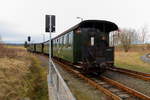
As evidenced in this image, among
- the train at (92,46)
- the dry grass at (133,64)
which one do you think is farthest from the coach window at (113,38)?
the dry grass at (133,64)

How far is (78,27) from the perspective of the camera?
32.0ft

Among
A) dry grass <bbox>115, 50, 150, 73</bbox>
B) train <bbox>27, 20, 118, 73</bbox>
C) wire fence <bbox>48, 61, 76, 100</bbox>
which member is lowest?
dry grass <bbox>115, 50, 150, 73</bbox>

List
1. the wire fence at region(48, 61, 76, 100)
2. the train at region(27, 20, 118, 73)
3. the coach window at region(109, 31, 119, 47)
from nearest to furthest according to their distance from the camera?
the wire fence at region(48, 61, 76, 100) → the train at region(27, 20, 118, 73) → the coach window at region(109, 31, 119, 47)

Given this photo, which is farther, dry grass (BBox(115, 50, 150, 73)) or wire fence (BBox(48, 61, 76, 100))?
dry grass (BBox(115, 50, 150, 73))

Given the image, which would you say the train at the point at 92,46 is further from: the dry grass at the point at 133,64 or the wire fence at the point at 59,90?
the dry grass at the point at 133,64

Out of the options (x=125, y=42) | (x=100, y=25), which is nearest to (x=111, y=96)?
(x=100, y=25)

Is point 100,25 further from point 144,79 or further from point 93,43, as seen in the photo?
point 144,79

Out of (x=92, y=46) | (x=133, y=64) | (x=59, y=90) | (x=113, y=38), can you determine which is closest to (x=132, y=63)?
(x=133, y=64)

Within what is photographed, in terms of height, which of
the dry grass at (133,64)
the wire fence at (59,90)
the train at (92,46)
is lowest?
the dry grass at (133,64)

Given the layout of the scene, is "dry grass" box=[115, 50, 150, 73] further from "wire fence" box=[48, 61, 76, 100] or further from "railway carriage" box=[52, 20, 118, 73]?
"wire fence" box=[48, 61, 76, 100]

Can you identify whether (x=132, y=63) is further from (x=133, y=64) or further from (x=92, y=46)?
(x=92, y=46)

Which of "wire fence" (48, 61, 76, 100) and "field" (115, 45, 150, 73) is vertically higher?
"wire fence" (48, 61, 76, 100)

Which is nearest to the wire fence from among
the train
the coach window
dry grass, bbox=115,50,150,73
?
the train

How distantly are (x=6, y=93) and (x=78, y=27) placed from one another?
550 centimetres
